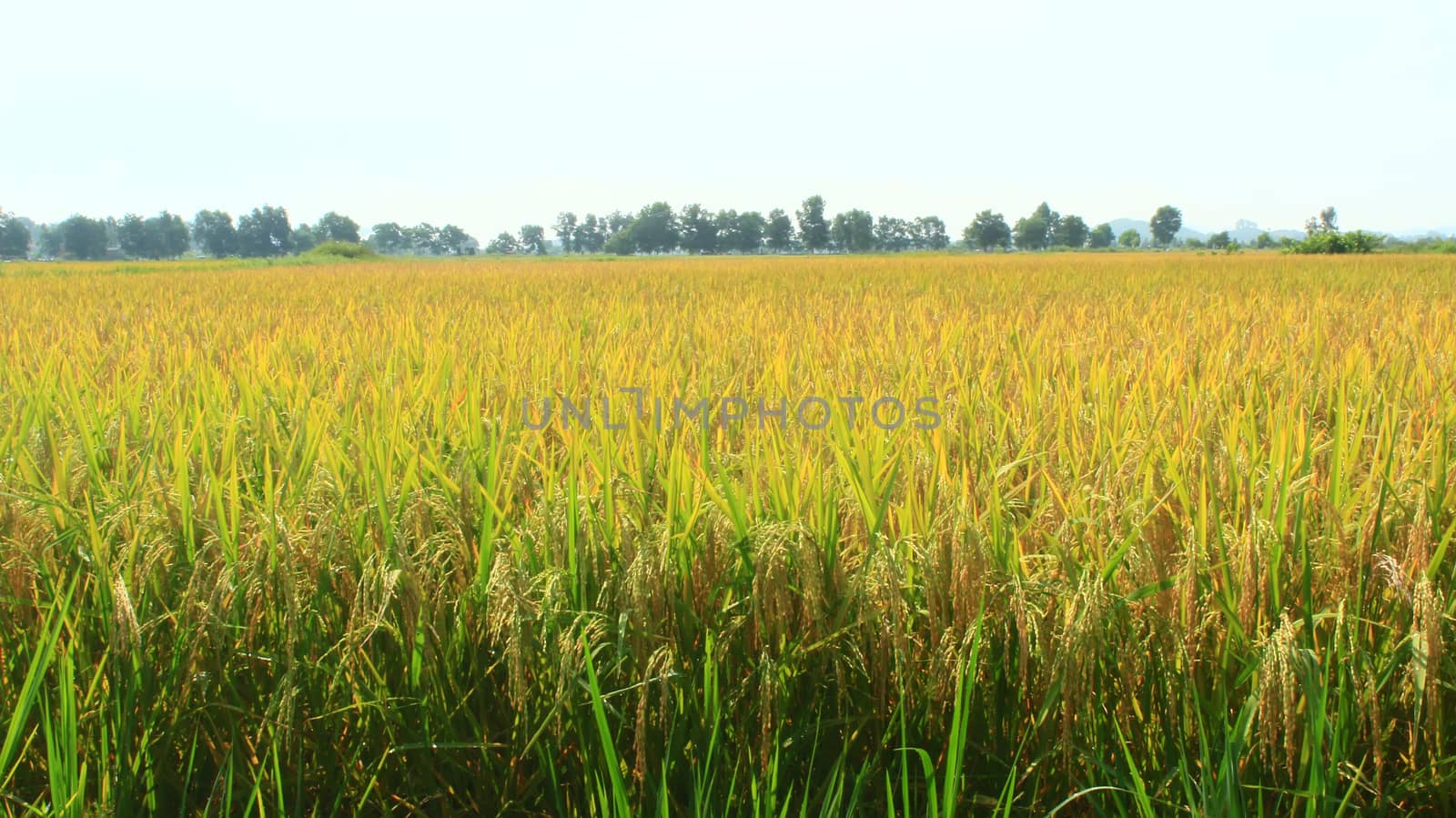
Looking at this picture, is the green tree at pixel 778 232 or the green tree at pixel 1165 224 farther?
the green tree at pixel 1165 224

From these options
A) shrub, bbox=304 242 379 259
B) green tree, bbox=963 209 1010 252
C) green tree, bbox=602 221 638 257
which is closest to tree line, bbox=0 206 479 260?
green tree, bbox=602 221 638 257

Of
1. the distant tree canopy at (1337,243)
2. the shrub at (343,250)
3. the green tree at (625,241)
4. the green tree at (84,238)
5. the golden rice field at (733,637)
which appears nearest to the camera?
the golden rice field at (733,637)

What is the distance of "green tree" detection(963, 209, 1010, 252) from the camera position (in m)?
101

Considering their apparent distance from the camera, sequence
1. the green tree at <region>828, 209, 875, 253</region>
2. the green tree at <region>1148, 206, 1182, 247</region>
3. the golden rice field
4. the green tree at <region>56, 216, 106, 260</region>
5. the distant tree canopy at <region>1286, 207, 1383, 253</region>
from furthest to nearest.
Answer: the green tree at <region>1148, 206, 1182, 247</region> < the green tree at <region>828, 209, 875, 253</region> < the green tree at <region>56, 216, 106, 260</region> < the distant tree canopy at <region>1286, 207, 1383, 253</region> < the golden rice field

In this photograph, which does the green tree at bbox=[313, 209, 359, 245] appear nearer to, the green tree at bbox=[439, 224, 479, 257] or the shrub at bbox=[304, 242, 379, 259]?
the green tree at bbox=[439, 224, 479, 257]

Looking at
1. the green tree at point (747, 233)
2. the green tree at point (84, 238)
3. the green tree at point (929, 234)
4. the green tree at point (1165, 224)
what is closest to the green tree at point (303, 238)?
the green tree at point (84, 238)

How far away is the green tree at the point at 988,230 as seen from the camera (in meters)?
101

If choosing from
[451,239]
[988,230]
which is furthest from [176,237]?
[988,230]

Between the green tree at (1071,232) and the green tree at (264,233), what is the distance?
9248 centimetres

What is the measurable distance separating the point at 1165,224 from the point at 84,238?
12700cm

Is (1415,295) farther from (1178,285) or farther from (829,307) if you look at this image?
(829,307)

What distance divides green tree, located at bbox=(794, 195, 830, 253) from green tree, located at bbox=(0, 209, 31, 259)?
281 ft

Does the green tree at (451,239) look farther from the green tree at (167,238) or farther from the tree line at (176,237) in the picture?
the green tree at (167,238)

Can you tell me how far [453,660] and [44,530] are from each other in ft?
2.39
